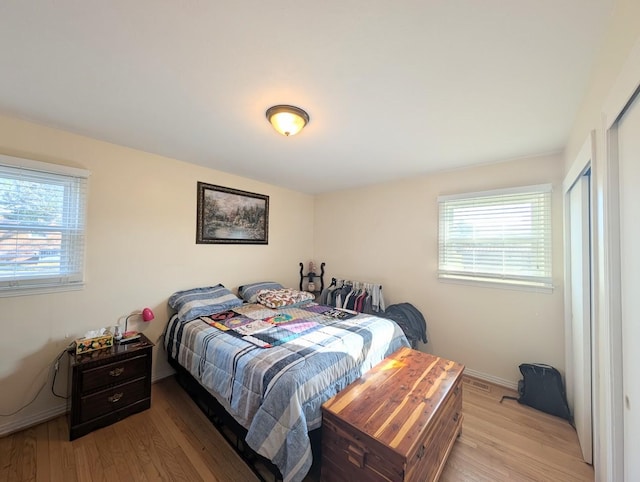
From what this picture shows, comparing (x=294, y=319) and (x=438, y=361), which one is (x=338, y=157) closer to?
(x=294, y=319)

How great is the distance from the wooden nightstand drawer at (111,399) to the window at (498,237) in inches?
130

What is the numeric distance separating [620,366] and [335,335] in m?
1.56

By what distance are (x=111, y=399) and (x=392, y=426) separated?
221cm

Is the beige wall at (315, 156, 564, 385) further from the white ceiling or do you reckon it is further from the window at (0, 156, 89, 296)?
the window at (0, 156, 89, 296)

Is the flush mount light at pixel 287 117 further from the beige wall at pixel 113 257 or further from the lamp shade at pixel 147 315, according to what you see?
the lamp shade at pixel 147 315

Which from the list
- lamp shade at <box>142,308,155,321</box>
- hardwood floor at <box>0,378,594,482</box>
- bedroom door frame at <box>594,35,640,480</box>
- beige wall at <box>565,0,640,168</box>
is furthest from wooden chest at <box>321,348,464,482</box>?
lamp shade at <box>142,308,155,321</box>

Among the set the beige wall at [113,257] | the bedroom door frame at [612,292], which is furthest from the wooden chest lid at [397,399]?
the beige wall at [113,257]

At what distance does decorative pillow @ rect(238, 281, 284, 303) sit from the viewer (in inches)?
125

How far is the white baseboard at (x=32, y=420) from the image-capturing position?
6.04 feet

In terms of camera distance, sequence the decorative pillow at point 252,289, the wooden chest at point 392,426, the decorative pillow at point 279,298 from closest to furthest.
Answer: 1. the wooden chest at point 392,426
2. the decorative pillow at point 279,298
3. the decorative pillow at point 252,289

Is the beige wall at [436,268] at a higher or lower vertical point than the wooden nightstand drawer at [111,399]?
higher

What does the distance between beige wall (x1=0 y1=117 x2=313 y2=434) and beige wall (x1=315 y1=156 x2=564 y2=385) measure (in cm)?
168

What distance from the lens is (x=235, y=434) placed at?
182cm

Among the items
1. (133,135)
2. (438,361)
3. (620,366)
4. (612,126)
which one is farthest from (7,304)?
(612,126)
